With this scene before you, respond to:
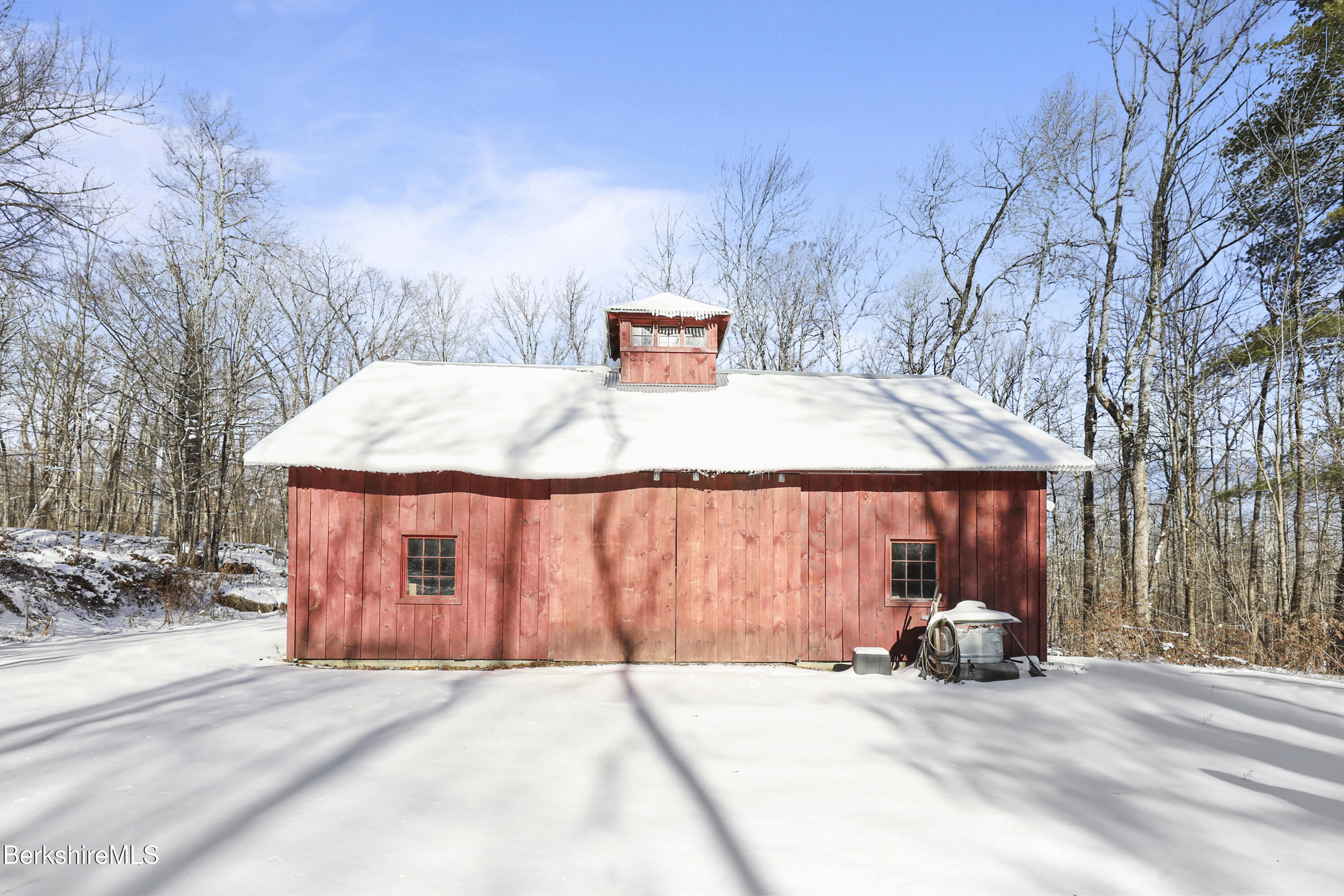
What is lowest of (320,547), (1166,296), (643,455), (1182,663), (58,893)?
(1182,663)

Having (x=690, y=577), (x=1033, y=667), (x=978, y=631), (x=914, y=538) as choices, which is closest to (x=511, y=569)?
(x=690, y=577)

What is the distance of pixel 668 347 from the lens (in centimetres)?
1270

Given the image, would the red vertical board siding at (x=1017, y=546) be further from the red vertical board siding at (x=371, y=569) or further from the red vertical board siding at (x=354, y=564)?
the red vertical board siding at (x=354, y=564)

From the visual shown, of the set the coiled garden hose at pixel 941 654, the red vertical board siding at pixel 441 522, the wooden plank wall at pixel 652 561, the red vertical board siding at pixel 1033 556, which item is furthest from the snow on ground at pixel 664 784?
the red vertical board siding at pixel 1033 556

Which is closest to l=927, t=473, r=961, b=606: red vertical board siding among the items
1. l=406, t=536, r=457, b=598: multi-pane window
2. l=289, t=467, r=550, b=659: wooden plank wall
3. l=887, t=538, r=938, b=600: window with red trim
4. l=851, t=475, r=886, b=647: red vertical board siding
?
l=887, t=538, r=938, b=600: window with red trim

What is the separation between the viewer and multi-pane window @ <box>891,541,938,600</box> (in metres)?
9.95

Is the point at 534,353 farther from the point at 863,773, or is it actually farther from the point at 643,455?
the point at 863,773

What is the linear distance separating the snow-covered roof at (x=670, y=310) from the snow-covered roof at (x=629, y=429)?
1.35 m

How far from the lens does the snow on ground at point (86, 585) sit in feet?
42.1

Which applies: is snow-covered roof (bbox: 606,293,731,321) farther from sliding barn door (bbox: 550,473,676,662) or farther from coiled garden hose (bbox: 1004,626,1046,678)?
coiled garden hose (bbox: 1004,626,1046,678)

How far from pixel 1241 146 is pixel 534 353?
77.1 ft

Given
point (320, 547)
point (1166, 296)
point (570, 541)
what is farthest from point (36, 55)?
point (1166, 296)

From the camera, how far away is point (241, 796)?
15.4 ft

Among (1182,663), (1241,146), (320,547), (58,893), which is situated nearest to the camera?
(58,893)
